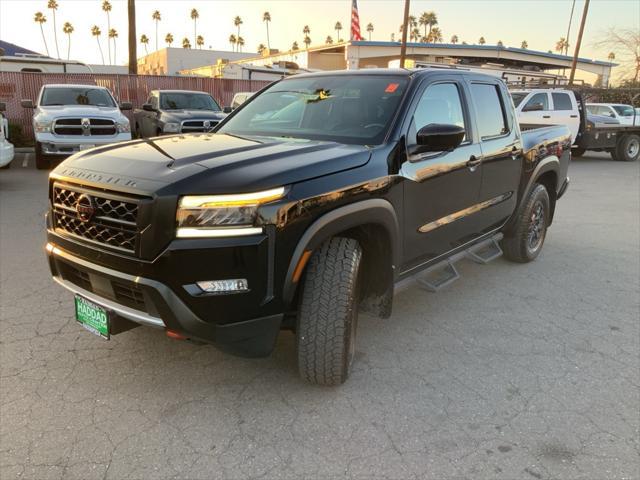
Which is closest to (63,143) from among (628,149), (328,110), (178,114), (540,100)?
(178,114)

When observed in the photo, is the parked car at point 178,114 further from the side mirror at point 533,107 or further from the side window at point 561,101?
the side window at point 561,101

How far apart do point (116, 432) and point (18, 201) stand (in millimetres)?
6864

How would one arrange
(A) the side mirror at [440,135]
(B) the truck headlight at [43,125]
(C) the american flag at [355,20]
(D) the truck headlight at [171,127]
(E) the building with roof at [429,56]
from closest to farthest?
1. (A) the side mirror at [440,135]
2. (B) the truck headlight at [43,125]
3. (D) the truck headlight at [171,127]
4. (C) the american flag at [355,20]
5. (E) the building with roof at [429,56]

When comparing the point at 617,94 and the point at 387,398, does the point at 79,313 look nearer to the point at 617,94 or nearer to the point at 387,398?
the point at 387,398

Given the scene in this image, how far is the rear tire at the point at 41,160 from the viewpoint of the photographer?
35.3 ft

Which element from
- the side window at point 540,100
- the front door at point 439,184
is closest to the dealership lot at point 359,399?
the front door at point 439,184

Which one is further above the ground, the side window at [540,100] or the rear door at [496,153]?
the side window at [540,100]

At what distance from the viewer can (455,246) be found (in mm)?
4152

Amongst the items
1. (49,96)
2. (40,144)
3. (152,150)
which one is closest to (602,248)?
(152,150)

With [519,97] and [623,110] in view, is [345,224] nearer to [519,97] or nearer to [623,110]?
[519,97]

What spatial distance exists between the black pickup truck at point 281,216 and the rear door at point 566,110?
12.3 m

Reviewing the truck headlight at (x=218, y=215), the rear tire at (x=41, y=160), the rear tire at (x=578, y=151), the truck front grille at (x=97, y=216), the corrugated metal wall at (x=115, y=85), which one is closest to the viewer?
the truck headlight at (x=218, y=215)

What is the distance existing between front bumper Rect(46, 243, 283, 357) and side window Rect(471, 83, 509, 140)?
2650mm

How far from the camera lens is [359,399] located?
9.87 ft
